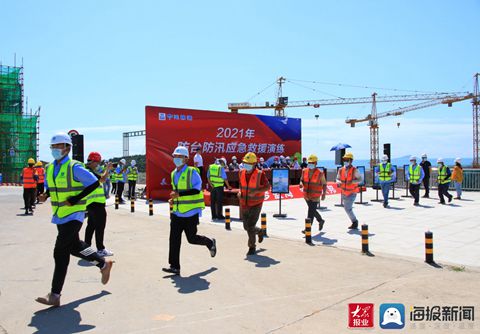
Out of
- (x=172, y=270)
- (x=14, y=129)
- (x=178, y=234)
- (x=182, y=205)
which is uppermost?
(x=14, y=129)

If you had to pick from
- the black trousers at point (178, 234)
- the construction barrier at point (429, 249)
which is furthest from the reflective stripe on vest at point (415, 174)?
the black trousers at point (178, 234)

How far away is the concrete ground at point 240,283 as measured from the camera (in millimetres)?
4684

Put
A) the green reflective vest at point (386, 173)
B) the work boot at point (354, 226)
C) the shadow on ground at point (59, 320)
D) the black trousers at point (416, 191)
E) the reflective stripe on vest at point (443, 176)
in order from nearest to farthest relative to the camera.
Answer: the shadow on ground at point (59, 320) → the work boot at point (354, 226) → the green reflective vest at point (386, 173) → the black trousers at point (416, 191) → the reflective stripe on vest at point (443, 176)

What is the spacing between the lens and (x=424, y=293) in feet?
18.6

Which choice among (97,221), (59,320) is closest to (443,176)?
(97,221)

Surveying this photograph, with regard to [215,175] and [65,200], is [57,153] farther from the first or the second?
[215,175]

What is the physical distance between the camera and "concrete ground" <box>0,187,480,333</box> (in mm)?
4684

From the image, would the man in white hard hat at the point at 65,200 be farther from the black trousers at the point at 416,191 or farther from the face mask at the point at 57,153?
the black trousers at the point at 416,191

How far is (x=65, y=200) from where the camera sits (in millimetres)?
5273

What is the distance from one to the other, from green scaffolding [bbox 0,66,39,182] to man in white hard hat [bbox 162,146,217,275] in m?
45.1

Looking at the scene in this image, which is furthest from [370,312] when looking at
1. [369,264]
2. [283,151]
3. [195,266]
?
[283,151]

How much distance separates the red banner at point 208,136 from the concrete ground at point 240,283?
10.4 meters

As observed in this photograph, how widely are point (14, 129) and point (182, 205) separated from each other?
48744 millimetres

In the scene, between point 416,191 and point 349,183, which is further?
point 416,191
